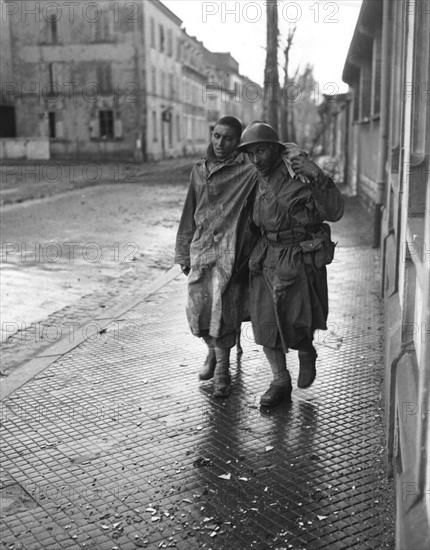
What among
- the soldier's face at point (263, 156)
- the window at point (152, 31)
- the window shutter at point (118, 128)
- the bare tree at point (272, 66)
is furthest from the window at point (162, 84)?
the soldier's face at point (263, 156)

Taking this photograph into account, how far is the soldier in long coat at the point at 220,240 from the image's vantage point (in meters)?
5.17

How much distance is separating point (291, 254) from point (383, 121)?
22.1 ft

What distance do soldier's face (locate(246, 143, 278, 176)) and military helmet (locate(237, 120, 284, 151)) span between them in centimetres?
4

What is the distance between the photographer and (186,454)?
174 inches

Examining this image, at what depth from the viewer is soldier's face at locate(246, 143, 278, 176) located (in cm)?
478

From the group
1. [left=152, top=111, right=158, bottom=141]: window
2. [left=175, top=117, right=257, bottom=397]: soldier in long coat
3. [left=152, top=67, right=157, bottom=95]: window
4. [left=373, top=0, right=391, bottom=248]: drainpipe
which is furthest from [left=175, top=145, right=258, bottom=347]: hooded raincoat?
[left=152, top=67, right=157, bottom=95]: window

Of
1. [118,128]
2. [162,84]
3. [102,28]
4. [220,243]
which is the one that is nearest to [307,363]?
[220,243]

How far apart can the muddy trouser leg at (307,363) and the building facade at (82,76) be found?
41965mm

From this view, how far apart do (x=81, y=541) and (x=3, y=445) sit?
1284mm

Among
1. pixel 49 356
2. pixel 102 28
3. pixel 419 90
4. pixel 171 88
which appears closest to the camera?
pixel 419 90

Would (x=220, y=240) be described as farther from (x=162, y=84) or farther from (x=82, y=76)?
(x=162, y=84)

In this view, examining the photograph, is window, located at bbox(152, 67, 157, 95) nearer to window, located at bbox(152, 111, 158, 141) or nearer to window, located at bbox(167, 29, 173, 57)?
window, located at bbox(152, 111, 158, 141)

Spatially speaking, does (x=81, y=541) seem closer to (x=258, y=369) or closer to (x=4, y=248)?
(x=258, y=369)

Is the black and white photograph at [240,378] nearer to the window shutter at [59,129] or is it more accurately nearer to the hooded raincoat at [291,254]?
the hooded raincoat at [291,254]
